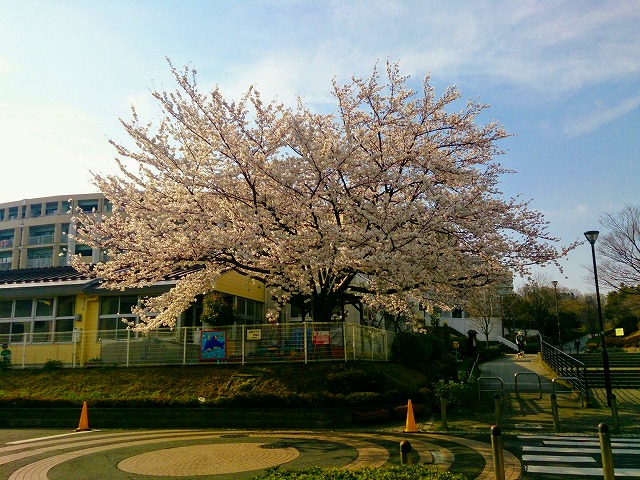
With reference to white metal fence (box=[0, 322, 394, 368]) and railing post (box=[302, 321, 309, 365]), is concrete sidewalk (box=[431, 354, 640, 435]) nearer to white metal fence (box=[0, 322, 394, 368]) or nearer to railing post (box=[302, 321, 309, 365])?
white metal fence (box=[0, 322, 394, 368])

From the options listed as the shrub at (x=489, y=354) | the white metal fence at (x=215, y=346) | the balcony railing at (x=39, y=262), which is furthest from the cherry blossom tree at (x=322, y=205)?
the balcony railing at (x=39, y=262)

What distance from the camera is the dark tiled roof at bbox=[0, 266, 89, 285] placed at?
24.5 metres

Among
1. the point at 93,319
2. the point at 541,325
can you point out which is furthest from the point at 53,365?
the point at 541,325

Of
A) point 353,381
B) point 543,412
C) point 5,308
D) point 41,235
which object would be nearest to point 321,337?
point 353,381

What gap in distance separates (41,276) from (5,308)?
274 cm

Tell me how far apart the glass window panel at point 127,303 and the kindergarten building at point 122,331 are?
0.14 ft

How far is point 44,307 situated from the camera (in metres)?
23.5

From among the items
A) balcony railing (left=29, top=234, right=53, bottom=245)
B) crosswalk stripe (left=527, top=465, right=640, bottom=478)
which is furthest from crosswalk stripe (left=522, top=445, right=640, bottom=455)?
balcony railing (left=29, top=234, right=53, bottom=245)

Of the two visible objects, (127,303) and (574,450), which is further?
(127,303)

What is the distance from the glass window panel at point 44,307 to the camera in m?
23.4

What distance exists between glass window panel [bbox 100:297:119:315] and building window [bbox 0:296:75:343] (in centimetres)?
139

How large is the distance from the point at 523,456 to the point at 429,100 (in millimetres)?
11667

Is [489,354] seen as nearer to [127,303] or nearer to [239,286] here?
[239,286]

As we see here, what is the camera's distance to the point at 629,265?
34844mm
